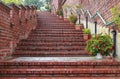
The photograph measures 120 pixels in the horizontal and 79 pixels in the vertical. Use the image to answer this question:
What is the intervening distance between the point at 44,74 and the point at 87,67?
123cm

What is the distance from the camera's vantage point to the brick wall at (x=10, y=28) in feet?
29.2

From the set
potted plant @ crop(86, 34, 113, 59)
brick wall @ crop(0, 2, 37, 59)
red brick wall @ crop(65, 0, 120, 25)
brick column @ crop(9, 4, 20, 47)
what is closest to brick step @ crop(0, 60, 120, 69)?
brick wall @ crop(0, 2, 37, 59)

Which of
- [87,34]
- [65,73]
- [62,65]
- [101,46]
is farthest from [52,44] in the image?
[65,73]

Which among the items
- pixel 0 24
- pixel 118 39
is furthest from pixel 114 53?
pixel 0 24

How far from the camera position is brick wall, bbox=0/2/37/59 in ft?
29.2

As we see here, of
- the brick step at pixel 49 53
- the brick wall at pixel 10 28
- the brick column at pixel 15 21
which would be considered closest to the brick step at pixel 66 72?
the brick wall at pixel 10 28

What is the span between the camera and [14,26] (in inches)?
412

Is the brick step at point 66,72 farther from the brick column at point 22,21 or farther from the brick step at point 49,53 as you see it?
the brick column at point 22,21

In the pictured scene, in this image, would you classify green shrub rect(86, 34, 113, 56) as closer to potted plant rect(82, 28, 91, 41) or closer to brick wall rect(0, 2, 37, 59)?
brick wall rect(0, 2, 37, 59)

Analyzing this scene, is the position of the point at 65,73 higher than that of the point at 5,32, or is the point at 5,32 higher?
the point at 5,32

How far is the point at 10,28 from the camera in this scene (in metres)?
9.94

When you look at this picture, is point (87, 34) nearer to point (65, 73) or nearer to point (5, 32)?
point (5, 32)

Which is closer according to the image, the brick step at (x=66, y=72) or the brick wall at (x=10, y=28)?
the brick step at (x=66, y=72)

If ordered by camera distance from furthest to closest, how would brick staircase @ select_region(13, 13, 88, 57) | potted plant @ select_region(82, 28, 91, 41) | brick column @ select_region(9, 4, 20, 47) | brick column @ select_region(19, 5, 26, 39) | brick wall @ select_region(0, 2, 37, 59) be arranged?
potted plant @ select_region(82, 28, 91, 41), brick column @ select_region(19, 5, 26, 39), brick staircase @ select_region(13, 13, 88, 57), brick column @ select_region(9, 4, 20, 47), brick wall @ select_region(0, 2, 37, 59)
